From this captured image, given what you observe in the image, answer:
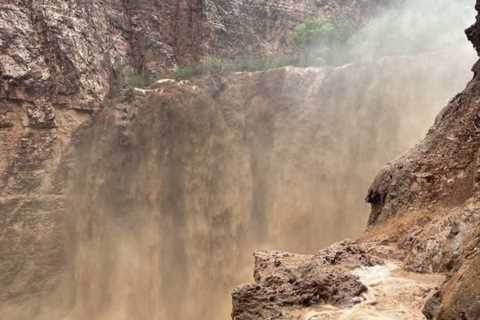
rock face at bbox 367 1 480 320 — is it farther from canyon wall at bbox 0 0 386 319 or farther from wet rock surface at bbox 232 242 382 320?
canyon wall at bbox 0 0 386 319

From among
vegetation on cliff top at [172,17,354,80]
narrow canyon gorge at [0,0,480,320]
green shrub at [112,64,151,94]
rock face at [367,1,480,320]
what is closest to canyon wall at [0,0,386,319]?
narrow canyon gorge at [0,0,480,320]

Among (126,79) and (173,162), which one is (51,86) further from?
(173,162)

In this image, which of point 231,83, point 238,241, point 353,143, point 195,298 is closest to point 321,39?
point 231,83


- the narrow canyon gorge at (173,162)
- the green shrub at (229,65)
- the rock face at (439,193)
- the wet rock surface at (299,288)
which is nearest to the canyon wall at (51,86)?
the narrow canyon gorge at (173,162)

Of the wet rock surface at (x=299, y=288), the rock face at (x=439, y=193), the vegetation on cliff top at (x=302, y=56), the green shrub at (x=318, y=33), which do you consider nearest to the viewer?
the wet rock surface at (x=299, y=288)

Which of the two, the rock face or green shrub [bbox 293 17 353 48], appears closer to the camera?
the rock face

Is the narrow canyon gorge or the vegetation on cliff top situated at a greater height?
the vegetation on cliff top

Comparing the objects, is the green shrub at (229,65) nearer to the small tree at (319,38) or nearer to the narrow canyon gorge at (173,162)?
the narrow canyon gorge at (173,162)

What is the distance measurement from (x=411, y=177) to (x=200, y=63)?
710 inches

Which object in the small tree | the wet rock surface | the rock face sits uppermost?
the small tree

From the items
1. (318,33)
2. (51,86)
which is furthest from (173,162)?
(318,33)

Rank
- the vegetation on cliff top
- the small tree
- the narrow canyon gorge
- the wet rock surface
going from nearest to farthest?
the wet rock surface → the narrow canyon gorge → the vegetation on cliff top → the small tree

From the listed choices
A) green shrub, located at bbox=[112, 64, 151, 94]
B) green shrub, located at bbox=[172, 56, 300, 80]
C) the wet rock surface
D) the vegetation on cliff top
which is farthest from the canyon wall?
the wet rock surface

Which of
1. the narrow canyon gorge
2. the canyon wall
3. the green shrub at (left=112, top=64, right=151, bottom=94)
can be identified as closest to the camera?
the narrow canyon gorge
